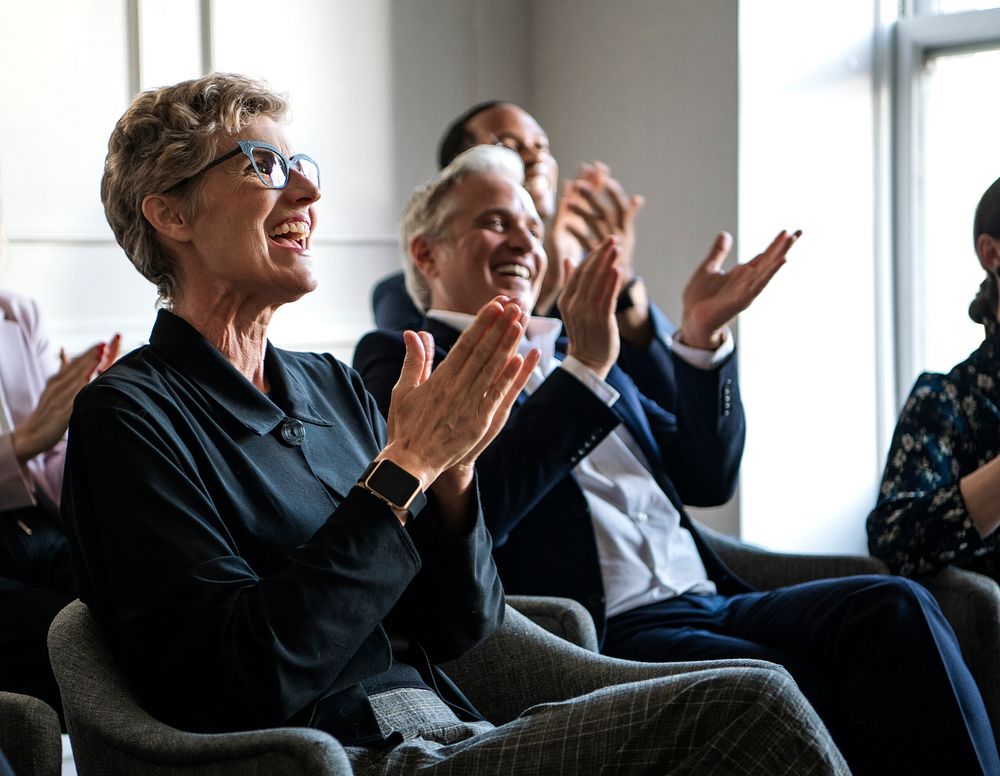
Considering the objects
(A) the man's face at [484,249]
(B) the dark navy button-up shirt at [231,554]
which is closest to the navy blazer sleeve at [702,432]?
(A) the man's face at [484,249]

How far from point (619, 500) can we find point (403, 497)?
Answer: 90 centimetres

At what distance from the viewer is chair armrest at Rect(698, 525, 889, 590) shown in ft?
7.28

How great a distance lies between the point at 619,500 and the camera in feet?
7.18

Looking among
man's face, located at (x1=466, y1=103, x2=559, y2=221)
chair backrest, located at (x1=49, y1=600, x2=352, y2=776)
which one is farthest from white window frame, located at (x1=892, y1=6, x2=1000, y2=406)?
chair backrest, located at (x1=49, y1=600, x2=352, y2=776)

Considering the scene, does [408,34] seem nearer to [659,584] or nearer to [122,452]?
[659,584]

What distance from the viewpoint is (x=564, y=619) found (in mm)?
1784

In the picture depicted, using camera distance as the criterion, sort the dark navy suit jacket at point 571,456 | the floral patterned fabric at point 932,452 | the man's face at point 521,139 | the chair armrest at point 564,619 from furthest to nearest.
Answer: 1. the man's face at point 521,139
2. the floral patterned fabric at point 932,452
3. the dark navy suit jacket at point 571,456
4. the chair armrest at point 564,619

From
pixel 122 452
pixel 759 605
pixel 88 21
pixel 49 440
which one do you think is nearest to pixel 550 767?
pixel 122 452

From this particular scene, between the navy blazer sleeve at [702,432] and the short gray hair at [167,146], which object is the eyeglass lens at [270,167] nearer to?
the short gray hair at [167,146]

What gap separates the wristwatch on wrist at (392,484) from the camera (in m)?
1.35

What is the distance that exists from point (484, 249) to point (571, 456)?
51cm

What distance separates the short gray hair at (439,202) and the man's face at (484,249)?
1cm

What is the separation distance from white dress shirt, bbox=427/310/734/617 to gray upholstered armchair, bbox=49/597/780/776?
0.32 metres

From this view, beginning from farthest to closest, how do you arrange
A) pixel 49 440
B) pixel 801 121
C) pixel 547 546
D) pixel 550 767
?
pixel 801 121 → pixel 49 440 → pixel 547 546 → pixel 550 767
